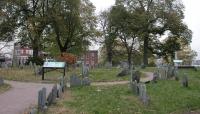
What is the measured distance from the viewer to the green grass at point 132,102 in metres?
18.0

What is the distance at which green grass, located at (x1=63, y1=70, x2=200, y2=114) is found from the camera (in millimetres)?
18031

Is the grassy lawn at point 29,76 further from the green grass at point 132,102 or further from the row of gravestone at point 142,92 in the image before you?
the row of gravestone at point 142,92

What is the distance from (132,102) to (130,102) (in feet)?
0.31

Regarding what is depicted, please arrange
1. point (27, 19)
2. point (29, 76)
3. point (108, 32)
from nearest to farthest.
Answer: point (29, 76) < point (27, 19) < point (108, 32)

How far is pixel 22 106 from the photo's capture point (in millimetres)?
18531

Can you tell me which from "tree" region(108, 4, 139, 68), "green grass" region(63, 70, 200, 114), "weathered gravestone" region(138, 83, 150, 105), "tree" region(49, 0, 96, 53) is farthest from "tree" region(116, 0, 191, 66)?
"weathered gravestone" region(138, 83, 150, 105)

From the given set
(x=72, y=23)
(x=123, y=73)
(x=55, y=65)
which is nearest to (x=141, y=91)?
(x=55, y=65)

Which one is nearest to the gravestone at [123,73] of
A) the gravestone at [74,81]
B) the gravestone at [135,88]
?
the gravestone at [74,81]

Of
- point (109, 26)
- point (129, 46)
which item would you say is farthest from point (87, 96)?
point (129, 46)

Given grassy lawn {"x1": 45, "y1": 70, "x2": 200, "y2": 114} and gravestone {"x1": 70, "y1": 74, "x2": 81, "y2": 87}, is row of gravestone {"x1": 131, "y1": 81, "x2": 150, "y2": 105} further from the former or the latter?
gravestone {"x1": 70, "y1": 74, "x2": 81, "y2": 87}

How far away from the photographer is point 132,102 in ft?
65.3

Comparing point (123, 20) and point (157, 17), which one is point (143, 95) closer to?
point (157, 17)

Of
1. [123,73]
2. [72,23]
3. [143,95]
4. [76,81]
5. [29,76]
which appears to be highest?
[72,23]

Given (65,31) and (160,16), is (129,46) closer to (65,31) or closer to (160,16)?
(160,16)
